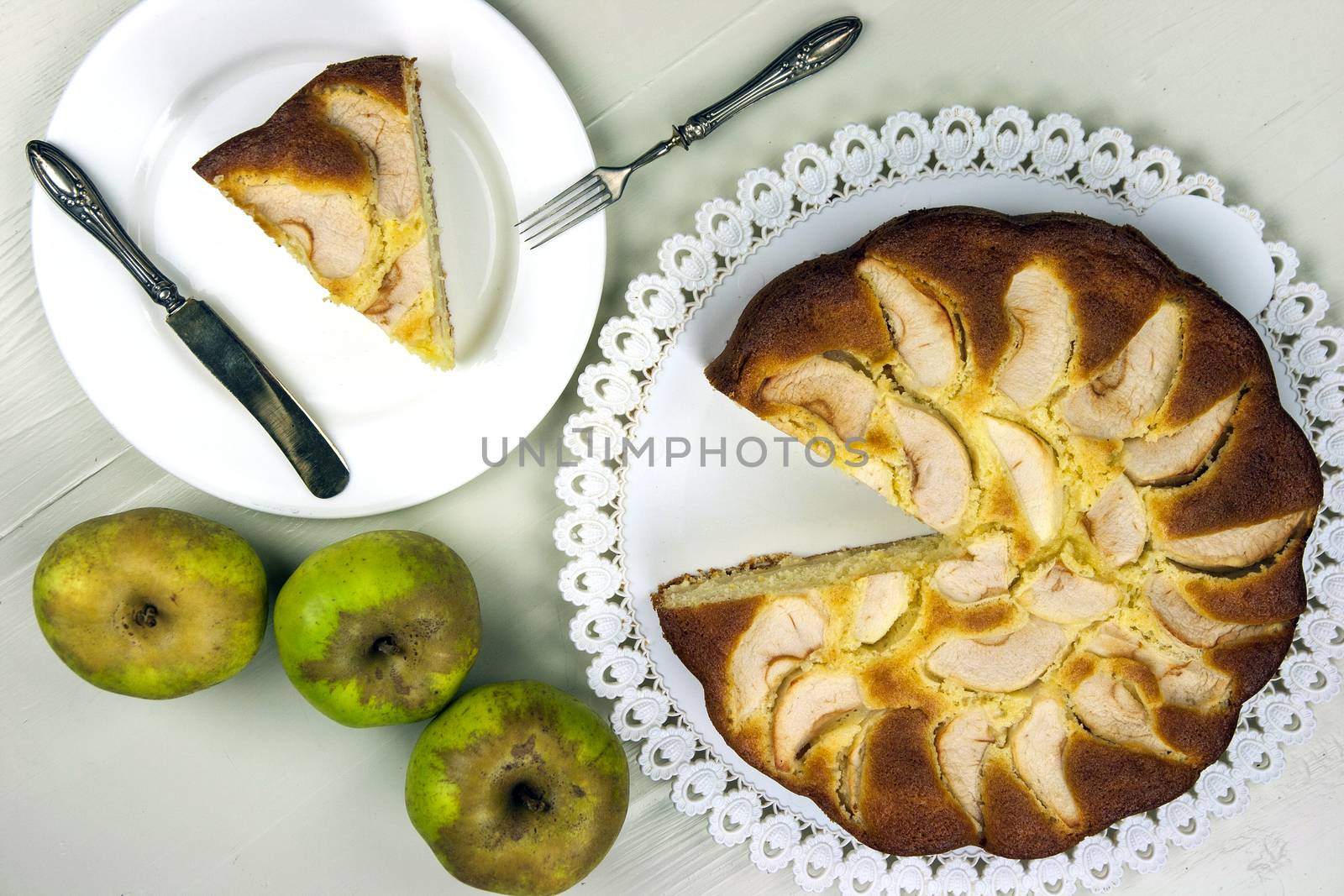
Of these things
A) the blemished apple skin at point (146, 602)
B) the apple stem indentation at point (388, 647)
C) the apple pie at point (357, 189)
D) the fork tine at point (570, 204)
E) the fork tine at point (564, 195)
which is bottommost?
the apple stem indentation at point (388, 647)

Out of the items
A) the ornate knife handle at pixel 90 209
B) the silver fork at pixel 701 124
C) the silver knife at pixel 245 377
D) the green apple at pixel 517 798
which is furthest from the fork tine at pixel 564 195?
the green apple at pixel 517 798

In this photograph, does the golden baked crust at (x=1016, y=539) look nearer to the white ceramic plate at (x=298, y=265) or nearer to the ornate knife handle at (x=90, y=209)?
the white ceramic plate at (x=298, y=265)

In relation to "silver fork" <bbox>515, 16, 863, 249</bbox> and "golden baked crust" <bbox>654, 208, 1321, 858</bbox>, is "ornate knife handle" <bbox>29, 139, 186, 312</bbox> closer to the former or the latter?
"silver fork" <bbox>515, 16, 863, 249</bbox>

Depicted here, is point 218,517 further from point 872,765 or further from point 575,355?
point 872,765

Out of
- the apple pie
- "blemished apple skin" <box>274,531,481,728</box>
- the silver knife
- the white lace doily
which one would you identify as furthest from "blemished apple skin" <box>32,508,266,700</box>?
the white lace doily

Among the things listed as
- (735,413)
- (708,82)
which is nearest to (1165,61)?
(708,82)

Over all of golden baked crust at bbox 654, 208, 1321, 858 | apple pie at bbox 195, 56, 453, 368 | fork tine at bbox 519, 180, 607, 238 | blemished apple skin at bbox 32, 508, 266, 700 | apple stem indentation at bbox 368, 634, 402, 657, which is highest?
apple pie at bbox 195, 56, 453, 368
